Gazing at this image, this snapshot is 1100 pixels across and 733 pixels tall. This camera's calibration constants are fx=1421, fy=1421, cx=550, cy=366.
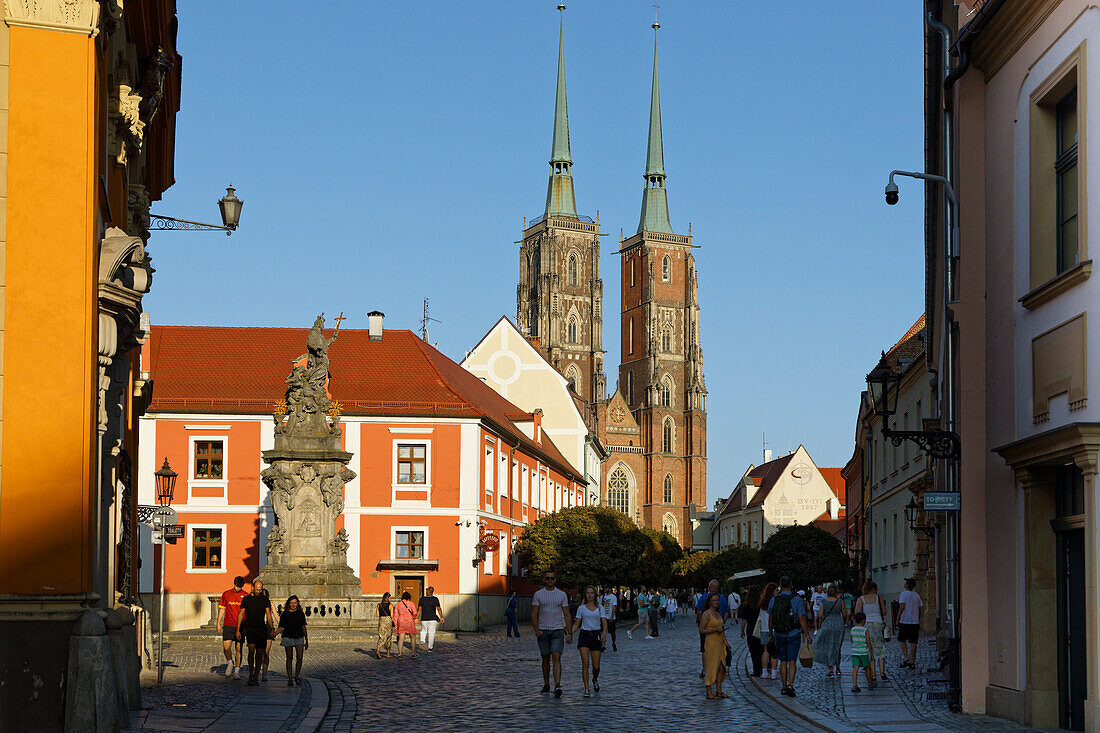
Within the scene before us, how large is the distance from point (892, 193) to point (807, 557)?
5142 centimetres

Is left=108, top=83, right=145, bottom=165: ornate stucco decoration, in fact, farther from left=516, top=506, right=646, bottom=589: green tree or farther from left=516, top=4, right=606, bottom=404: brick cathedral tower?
left=516, top=4, right=606, bottom=404: brick cathedral tower

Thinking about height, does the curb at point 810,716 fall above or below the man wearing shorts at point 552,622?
below

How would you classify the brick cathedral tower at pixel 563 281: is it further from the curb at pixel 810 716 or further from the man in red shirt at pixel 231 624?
the curb at pixel 810 716

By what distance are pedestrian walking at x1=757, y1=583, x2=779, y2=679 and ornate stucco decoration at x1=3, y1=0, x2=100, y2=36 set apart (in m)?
13.3

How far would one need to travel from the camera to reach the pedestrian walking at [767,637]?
21891 mm

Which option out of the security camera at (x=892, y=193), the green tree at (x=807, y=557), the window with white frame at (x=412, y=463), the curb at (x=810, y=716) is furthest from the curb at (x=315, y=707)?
the green tree at (x=807, y=557)

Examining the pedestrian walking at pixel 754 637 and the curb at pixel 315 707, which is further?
the pedestrian walking at pixel 754 637

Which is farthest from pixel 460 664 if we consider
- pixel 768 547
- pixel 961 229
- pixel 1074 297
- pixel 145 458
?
pixel 768 547

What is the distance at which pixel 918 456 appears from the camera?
117 ft

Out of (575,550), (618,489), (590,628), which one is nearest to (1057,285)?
(590,628)

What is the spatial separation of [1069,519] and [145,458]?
4002 centimetres

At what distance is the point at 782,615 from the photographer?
20391mm

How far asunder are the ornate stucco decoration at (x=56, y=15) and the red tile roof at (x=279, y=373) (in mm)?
35959

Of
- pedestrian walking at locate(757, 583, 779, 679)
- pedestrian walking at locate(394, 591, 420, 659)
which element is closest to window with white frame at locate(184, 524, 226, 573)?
pedestrian walking at locate(394, 591, 420, 659)
